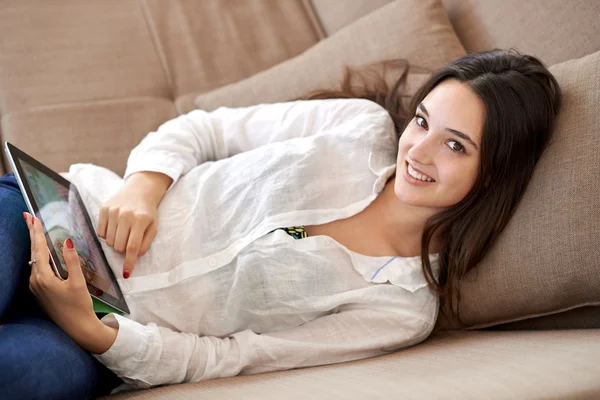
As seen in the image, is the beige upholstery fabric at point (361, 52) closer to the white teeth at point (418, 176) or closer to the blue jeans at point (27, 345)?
the white teeth at point (418, 176)

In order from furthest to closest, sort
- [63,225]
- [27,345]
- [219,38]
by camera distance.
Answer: [219,38] → [63,225] → [27,345]

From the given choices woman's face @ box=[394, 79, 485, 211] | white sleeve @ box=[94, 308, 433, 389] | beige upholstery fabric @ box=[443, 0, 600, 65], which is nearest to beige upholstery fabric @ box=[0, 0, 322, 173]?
beige upholstery fabric @ box=[443, 0, 600, 65]

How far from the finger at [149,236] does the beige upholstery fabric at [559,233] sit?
0.61 metres

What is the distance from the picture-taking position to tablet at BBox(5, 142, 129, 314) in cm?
98

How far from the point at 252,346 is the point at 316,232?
0.25m

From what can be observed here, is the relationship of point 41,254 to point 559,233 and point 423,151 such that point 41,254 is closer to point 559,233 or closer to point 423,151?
point 423,151

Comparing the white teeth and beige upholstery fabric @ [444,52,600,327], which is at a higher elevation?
the white teeth

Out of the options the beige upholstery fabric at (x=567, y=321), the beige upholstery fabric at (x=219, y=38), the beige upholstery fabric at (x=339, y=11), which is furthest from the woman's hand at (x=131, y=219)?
the beige upholstery fabric at (x=339, y=11)

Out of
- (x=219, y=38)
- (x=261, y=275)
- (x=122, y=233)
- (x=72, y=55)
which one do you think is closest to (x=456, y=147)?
(x=261, y=275)

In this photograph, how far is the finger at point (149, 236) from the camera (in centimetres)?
114

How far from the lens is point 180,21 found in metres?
1.75

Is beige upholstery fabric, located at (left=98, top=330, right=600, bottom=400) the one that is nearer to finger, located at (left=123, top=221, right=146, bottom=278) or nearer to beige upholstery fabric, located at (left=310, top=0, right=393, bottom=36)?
finger, located at (left=123, top=221, right=146, bottom=278)

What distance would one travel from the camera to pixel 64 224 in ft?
3.45

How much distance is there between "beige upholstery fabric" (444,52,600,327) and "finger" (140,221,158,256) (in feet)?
2.00
